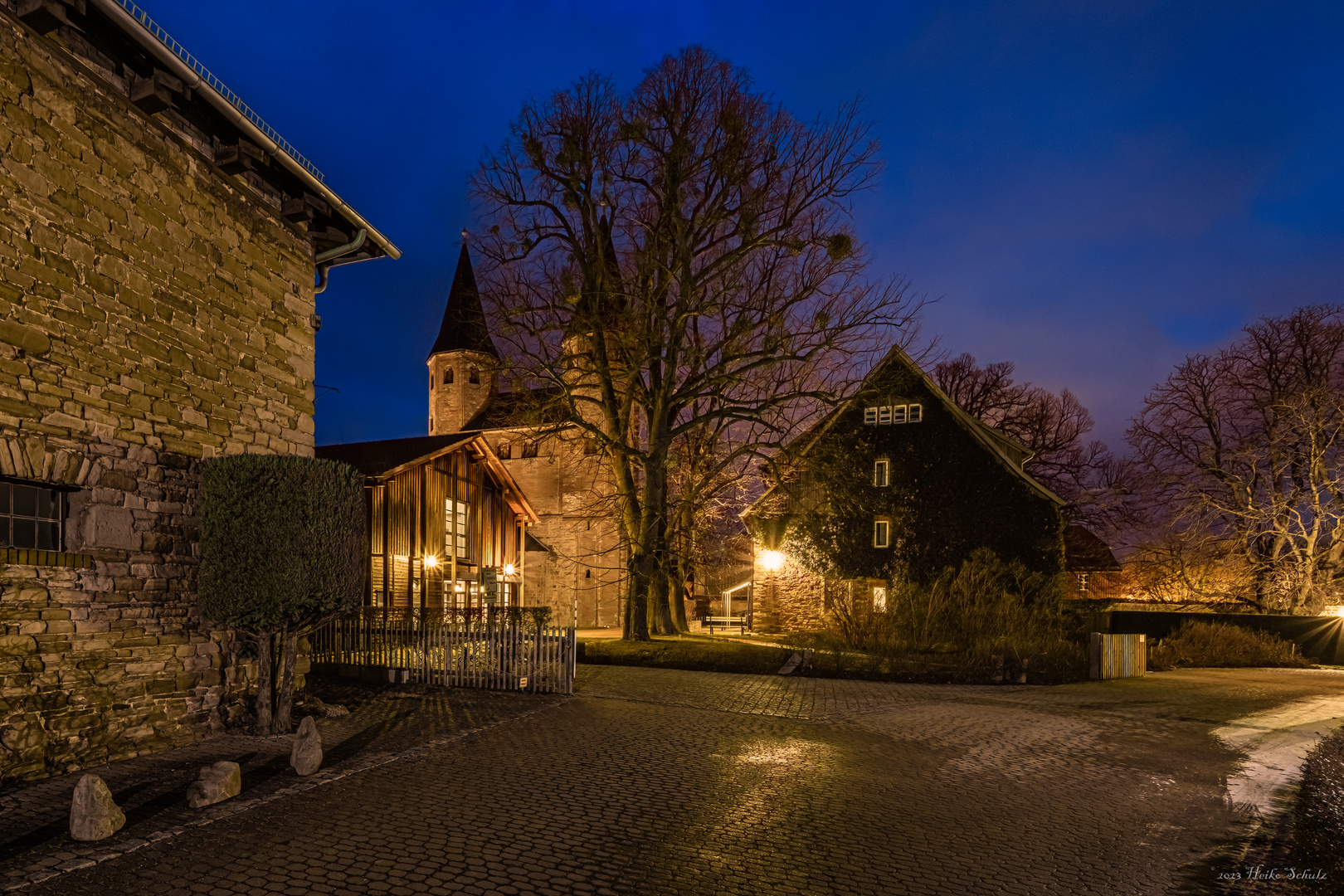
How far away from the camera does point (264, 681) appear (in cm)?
911

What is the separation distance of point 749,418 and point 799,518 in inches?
361

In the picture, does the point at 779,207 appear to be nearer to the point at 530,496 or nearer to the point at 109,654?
the point at 109,654

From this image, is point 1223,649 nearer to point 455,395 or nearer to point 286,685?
point 286,685

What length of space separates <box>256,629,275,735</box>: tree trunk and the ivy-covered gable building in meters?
17.6

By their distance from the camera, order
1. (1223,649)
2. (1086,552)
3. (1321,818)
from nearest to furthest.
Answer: (1321,818) < (1223,649) < (1086,552)

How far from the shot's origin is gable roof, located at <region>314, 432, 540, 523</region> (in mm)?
22984

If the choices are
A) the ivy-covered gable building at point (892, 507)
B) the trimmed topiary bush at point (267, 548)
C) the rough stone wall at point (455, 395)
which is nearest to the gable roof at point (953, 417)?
the ivy-covered gable building at point (892, 507)

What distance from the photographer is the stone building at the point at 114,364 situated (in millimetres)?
7133

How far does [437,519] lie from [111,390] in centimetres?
1694

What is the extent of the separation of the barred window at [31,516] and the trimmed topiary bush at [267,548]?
4.44 ft

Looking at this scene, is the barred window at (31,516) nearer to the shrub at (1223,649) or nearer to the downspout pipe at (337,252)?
the downspout pipe at (337,252)

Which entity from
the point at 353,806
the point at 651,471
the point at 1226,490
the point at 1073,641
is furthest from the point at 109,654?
the point at 1226,490

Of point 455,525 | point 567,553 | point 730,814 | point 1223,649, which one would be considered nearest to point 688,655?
point 455,525

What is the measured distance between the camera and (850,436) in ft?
91.5
